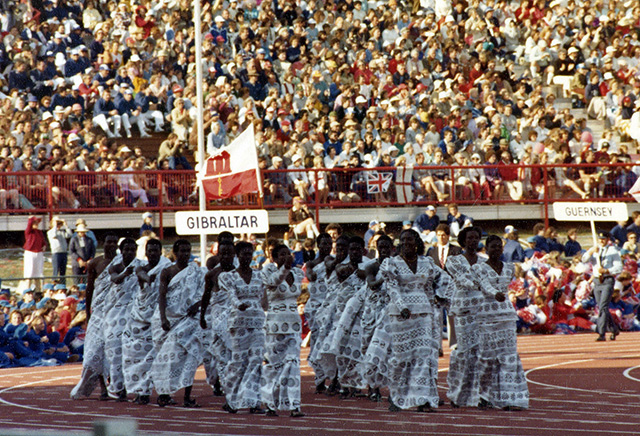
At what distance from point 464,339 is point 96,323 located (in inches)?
160

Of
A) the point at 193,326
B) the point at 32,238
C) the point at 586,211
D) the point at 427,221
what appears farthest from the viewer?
the point at 427,221

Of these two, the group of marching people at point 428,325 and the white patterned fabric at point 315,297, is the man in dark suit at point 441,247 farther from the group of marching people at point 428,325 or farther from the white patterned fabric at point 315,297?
the group of marching people at point 428,325

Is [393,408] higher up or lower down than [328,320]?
lower down

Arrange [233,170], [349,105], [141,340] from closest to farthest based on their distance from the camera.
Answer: [141,340] → [233,170] → [349,105]

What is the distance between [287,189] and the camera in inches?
995

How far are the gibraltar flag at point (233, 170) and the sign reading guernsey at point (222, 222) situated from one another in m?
1.05

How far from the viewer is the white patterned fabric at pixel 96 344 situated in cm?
1409

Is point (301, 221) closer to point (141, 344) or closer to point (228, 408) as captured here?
point (141, 344)

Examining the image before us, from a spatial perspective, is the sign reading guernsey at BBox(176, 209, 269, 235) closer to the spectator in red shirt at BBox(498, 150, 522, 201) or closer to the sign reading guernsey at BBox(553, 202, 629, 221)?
the sign reading guernsey at BBox(553, 202, 629, 221)

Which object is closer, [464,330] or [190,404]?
[464,330]

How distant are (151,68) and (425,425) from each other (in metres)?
18.2

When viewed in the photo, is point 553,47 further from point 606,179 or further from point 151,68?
point 151,68

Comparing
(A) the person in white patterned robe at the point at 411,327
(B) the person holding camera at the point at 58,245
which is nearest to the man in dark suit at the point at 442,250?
(A) the person in white patterned robe at the point at 411,327

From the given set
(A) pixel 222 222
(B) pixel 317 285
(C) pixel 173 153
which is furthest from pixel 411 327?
(C) pixel 173 153
